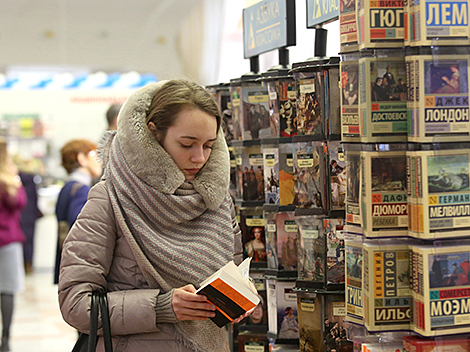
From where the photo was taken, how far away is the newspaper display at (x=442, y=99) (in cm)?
152

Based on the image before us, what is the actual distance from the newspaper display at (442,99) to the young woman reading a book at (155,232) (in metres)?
0.67

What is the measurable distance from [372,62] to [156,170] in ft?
2.38

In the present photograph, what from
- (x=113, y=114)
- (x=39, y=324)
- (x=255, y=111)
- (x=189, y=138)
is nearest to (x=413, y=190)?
(x=189, y=138)

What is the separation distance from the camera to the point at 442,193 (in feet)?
5.02

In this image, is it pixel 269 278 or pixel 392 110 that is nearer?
pixel 392 110

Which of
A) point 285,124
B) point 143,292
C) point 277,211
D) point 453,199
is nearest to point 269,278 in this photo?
point 277,211

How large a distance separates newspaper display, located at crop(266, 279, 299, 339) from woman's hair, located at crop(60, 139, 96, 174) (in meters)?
2.43

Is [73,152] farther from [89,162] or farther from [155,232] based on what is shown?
[155,232]

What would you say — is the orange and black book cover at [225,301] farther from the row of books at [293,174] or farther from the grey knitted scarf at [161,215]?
the row of books at [293,174]

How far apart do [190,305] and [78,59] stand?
10.6 m

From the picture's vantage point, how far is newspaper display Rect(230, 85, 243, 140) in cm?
290

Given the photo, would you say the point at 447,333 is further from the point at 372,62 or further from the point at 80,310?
the point at 80,310

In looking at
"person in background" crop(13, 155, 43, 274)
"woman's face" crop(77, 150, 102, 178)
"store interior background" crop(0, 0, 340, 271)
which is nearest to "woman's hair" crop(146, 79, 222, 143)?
"woman's face" crop(77, 150, 102, 178)

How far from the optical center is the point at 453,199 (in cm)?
154
